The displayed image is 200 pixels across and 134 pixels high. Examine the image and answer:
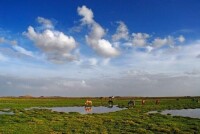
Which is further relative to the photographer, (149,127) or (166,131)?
(149,127)

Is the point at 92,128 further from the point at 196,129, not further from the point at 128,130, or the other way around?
the point at 196,129

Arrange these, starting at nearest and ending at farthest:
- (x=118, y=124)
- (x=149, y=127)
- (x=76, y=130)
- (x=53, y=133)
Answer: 1. (x=53, y=133)
2. (x=76, y=130)
3. (x=149, y=127)
4. (x=118, y=124)

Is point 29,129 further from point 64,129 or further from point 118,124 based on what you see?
Result: point 118,124

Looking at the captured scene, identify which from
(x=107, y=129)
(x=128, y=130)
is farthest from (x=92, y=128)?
(x=128, y=130)

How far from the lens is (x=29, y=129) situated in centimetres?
2936

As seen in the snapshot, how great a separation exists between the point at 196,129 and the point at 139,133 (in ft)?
22.9

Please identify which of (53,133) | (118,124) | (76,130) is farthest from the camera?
(118,124)

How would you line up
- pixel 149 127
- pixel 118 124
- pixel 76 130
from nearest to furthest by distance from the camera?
1. pixel 76 130
2. pixel 149 127
3. pixel 118 124

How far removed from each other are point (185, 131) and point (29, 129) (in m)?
16.3

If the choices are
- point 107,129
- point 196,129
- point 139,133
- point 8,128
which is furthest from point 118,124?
point 8,128

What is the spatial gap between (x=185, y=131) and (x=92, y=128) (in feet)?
32.2

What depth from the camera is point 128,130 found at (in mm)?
29578

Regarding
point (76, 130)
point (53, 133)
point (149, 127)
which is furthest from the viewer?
point (149, 127)

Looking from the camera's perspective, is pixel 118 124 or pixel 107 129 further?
pixel 118 124
